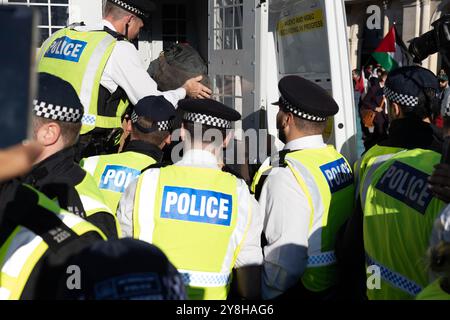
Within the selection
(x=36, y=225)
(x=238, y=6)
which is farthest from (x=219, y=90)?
(x=36, y=225)

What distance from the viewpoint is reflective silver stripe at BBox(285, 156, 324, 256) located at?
281 cm

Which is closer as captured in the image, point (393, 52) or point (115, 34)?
point (115, 34)

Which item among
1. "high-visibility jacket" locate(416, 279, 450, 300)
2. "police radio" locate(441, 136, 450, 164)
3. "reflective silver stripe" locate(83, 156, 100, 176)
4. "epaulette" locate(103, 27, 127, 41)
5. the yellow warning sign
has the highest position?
the yellow warning sign

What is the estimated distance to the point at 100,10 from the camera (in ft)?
15.9

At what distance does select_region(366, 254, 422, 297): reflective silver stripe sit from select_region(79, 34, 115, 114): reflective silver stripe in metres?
2.04

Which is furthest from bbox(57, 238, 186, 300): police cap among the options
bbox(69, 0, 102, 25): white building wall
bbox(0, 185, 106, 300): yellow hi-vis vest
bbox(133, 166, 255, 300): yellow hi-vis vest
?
bbox(69, 0, 102, 25): white building wall

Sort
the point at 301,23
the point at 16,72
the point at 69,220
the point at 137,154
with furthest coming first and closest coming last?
1. the point at 301,23
2. the point at 137,154
3. the point at 69,220
4. the point at 16,72

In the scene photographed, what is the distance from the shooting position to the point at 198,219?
2459 millimetres

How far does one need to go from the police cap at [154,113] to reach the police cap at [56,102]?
116cm

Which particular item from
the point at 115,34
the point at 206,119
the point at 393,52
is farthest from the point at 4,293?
the point at 393,52

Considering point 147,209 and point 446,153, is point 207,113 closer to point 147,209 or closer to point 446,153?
point 147,209

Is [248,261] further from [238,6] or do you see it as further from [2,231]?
[238,6]

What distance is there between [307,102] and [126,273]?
1926 millimetres

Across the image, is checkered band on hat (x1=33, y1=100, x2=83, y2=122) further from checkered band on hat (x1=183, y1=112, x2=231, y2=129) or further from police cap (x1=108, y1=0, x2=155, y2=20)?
police cap (x1=108, y1=0, x2=155, y2=20)
